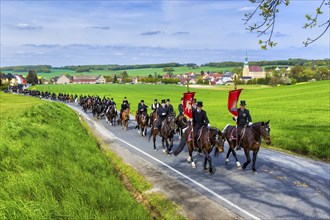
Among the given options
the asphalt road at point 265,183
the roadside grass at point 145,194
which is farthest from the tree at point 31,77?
the roadside grass at point 145,194

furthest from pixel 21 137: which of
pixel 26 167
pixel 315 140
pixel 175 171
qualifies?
pixel 315 140

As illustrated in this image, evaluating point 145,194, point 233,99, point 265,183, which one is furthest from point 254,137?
point 145,194

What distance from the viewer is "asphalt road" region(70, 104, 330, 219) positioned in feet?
29.5

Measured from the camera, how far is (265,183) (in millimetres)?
11273

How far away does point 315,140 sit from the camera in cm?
1689

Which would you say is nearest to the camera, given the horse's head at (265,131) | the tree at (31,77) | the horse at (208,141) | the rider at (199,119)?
the horse's head at (265,131)

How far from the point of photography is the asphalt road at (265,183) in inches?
354

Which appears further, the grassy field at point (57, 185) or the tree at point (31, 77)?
the tree at point (31, 77)

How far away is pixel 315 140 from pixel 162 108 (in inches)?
326

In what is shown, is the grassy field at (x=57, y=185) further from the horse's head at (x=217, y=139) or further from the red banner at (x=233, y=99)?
the red banner at (x=233, y=99)

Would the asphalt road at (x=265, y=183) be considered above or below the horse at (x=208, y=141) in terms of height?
below

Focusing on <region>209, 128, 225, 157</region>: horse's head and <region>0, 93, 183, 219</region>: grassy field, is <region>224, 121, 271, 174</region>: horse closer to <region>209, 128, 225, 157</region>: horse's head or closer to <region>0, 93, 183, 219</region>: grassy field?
<region>209, 128, 225, 157</region>: horse's head

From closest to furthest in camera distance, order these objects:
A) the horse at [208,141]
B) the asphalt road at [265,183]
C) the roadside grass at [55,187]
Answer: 1. the roadside grass at [55,187]
2. the asphalt road at [265,183]
3. the horse at [208,141]

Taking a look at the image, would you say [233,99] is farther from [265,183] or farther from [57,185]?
[57,185]
